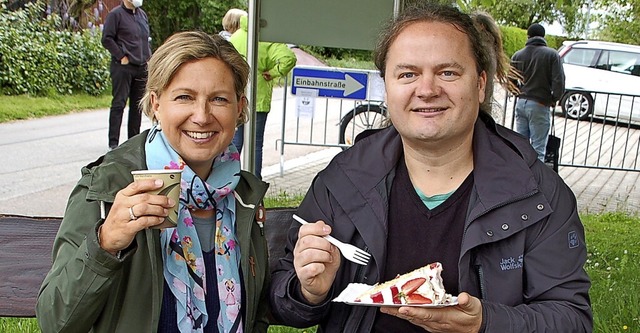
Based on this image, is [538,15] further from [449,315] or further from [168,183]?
[168,183]

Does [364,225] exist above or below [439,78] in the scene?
below

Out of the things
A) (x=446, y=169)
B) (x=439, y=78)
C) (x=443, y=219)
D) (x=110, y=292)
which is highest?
(x=439, y=78)

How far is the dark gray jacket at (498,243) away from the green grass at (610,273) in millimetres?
1632

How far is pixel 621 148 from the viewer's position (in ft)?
40.5

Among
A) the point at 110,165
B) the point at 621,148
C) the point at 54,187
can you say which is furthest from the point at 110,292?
the point at 621,148

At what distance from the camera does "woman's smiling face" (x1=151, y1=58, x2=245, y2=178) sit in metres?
1.94

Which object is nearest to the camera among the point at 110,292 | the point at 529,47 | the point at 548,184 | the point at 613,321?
the point at 110,292

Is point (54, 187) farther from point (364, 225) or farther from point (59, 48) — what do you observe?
point (59, 48)

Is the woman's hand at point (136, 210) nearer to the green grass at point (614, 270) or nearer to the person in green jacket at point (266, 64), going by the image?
the green grass at point (614, 270)

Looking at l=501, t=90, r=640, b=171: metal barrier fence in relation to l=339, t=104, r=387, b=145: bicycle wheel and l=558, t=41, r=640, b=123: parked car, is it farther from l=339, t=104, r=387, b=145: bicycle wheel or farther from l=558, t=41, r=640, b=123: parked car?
l=339, t=104, r=387, b=145: bicycle wheel

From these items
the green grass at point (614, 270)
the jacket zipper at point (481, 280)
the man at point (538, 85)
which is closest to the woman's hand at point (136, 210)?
the jacket zipper at point (481, 280)

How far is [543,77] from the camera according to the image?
8703mm

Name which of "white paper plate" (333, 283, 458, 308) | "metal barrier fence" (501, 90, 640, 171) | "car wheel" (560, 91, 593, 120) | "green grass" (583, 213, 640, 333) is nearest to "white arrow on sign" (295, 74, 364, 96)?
"green grass" (583, 213, 640, 333)

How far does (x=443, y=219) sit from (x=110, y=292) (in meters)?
0.98
